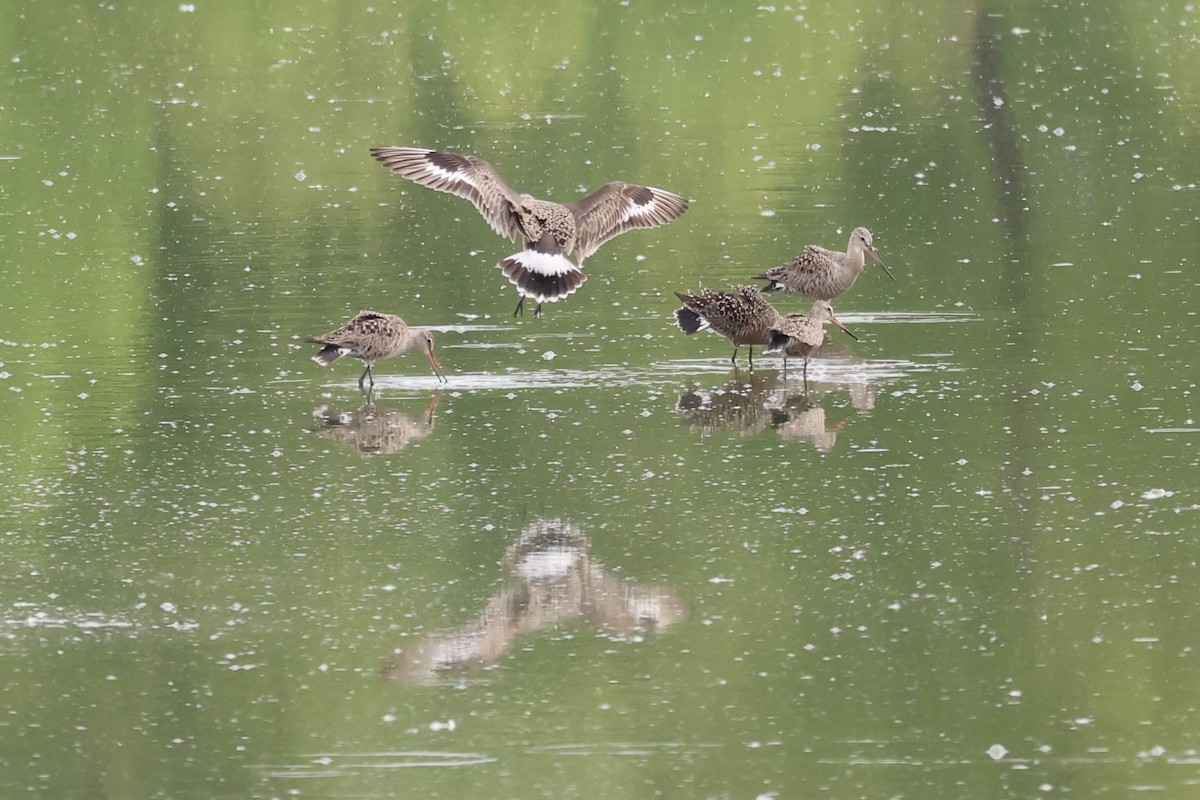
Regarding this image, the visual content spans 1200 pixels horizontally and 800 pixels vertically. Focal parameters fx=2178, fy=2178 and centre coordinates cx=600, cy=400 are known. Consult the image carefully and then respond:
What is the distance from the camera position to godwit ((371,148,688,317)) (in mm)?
12453

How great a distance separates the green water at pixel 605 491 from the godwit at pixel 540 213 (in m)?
0.47

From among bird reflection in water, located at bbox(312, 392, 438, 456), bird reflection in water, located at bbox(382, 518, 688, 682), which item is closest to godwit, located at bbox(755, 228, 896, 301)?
bird reflection in water, located at bbox(312, 392, 438, 456)

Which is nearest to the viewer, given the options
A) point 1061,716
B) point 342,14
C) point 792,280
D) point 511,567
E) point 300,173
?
point 1061,716

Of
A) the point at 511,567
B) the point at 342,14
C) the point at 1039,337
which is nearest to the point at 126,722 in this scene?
the point at 511,567

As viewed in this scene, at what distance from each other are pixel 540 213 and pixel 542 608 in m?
5.50

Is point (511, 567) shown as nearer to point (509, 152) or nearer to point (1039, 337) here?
point (1039, 337)

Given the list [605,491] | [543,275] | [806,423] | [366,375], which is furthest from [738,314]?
[605,491]

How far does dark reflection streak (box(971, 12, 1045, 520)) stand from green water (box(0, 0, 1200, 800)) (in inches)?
1.9

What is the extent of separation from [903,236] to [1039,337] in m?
4.15

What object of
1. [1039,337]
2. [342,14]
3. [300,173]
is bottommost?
[1039,337]

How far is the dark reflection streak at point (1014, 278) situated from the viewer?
962 cm

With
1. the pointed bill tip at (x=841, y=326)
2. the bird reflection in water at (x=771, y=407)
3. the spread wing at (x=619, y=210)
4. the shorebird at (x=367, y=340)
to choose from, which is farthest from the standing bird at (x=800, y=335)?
the shorebird at (x=367, y=340)

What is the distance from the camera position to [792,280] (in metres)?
13.8

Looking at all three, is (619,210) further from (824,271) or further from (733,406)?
(733,406)
